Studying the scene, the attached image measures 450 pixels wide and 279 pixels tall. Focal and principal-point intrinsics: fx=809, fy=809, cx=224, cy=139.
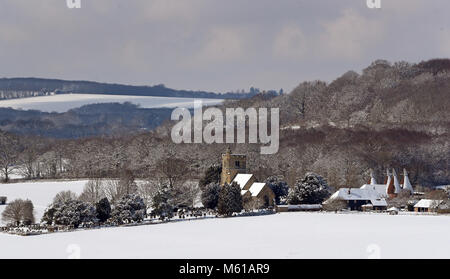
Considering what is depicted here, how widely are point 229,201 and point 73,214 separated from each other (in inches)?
600

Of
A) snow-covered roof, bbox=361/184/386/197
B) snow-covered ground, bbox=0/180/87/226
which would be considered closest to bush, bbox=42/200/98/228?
snow-covered ground, bbox=0/180/87/226

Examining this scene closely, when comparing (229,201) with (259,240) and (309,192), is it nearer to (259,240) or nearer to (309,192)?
(309,192)

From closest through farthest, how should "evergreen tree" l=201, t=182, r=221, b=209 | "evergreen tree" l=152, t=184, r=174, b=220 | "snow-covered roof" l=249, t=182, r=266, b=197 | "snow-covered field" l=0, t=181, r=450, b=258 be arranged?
"snow-covered field" l=0, t=181, r=450, b=258, "evergreen tree" l=152, t=184, r=174, b=220, "evergreen tree" l=201, t=182, r=221, b=209, "snow-covered roof" l=249, t=182, r=266, b=197

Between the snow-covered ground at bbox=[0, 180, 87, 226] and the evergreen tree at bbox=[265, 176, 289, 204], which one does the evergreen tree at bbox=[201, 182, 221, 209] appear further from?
the snow-covered ground at bbox=[0, 180, 87, 226]

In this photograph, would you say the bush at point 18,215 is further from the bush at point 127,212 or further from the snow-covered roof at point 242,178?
the snow-covered roof at point 242,178

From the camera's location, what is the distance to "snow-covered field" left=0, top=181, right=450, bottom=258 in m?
44.8

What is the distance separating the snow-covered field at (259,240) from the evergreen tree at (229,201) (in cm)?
286

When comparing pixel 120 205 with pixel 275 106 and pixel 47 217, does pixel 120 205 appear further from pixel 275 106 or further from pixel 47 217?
pixel 275 106

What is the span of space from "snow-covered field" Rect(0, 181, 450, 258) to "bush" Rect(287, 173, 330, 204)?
24.8 feet

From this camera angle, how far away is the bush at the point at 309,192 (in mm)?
76688

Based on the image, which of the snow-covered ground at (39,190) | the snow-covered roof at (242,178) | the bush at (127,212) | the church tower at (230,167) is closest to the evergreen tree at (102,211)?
the bush at (127,212)

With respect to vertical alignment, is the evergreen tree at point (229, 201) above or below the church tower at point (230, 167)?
below
